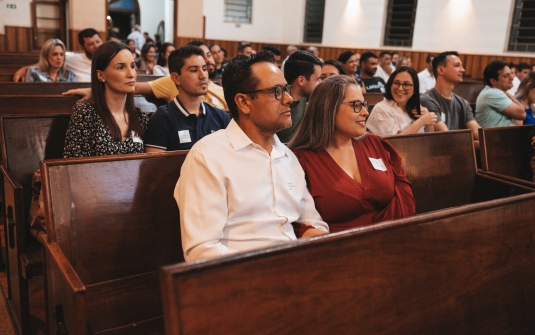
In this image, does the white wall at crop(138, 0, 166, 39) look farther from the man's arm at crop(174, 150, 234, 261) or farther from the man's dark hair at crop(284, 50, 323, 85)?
the man's arm at crop(174, 150, 234, 261)

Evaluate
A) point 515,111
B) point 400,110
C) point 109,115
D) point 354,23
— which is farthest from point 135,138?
point 354,23

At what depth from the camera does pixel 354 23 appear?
11.2 m

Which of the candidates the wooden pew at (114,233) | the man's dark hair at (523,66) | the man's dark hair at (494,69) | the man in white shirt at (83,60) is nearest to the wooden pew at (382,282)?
the wooden pew at (114,233)

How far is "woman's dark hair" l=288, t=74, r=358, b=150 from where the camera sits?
195 centimetres

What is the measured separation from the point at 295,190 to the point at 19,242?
3.76 feet

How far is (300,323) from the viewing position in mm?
1080

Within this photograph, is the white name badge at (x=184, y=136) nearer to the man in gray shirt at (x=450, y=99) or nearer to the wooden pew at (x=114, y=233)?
the wooden pew at (x=114, y=233)

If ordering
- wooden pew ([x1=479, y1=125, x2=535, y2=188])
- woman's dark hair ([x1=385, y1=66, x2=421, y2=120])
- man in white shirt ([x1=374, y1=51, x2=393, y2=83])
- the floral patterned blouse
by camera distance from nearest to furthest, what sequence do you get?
the floral patterned blouse, wooden pew ([x1=479, y1=125, x2=535, y2=188]), woman's dark hair ([x1=385, y1=66, x2=421, y2=120]), man in white shirt ([x1=374, y1=51, x2=393, y2=83])

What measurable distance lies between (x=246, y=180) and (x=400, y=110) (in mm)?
1802

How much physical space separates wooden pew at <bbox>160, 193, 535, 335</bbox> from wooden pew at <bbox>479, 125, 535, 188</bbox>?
1.34m

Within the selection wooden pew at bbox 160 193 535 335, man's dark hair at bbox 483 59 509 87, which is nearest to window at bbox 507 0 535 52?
man's dark hair at bbox 483 59 509 87

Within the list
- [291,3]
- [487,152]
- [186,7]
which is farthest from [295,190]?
[291,3]

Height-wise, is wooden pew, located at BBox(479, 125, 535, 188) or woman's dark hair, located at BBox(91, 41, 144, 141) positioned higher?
woman's dark hair, located at BBox(91, 41, 144, 141)

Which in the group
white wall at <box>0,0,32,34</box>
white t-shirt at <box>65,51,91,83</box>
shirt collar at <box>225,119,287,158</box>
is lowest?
shirt collar at <box>225,119,287,158</box>
